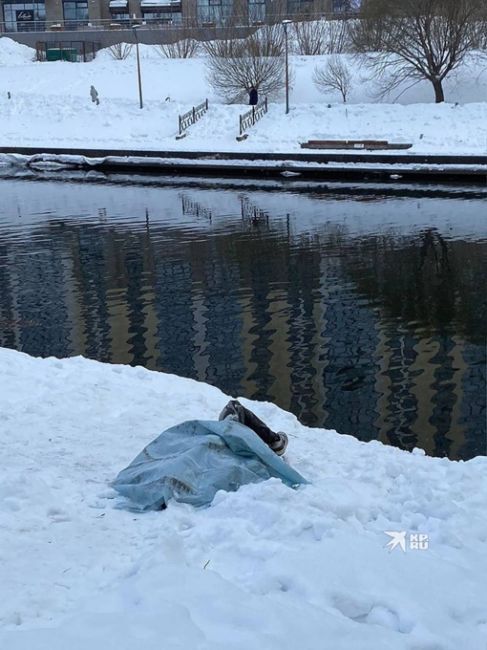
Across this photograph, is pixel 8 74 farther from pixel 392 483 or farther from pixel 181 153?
pixel 392 483

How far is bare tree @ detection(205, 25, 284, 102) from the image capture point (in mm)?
44188

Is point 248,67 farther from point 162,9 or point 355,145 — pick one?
point 162,9

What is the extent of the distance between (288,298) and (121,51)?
47.9 meters

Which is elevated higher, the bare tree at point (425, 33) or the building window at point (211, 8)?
the building window at point (211, 8)

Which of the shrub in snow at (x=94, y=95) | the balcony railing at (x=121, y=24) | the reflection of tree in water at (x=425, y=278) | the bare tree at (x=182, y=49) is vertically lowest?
the reflection of tree in water at (x=425, y=278)

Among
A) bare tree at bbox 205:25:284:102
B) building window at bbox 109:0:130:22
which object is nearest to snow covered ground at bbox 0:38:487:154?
bare tree at bbox 205:25:284:102

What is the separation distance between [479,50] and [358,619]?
40243 mm

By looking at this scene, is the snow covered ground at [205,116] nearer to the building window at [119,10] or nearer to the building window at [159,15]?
the building window at [159,15]

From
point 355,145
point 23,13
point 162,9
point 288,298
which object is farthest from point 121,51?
point 288,298

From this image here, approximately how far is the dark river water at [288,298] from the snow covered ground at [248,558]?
8.83 feet

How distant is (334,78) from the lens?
43.6 m

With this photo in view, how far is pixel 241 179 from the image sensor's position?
111 ft

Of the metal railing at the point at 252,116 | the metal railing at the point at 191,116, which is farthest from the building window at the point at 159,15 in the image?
the metal railing at the point at 252,116

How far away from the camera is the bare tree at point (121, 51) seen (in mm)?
59306
